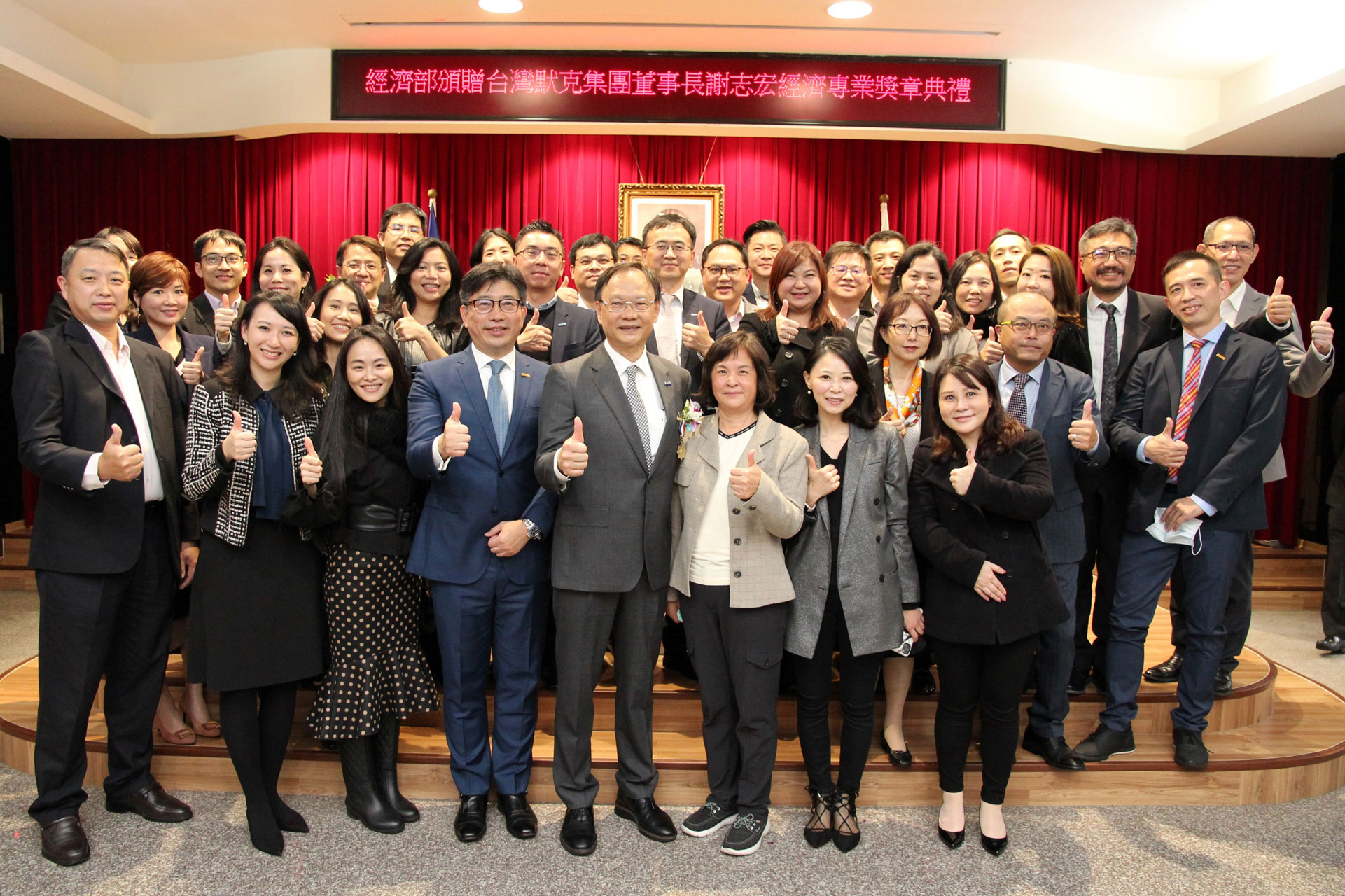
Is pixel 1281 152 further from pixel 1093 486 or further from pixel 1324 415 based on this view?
pixel 1093 486

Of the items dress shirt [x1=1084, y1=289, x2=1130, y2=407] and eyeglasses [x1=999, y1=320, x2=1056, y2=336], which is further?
dress shirt [x1=1084, y1=289, x2=1130, y2=407]

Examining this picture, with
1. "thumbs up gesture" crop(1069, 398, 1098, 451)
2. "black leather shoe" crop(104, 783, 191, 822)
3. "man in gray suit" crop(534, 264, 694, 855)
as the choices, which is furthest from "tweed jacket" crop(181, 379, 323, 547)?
"thumbs up gesture" crop(1069, 398, 1098, 451)

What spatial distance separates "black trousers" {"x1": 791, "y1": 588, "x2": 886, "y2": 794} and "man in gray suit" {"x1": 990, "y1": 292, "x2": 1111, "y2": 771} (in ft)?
2.25

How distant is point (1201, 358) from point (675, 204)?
409cm

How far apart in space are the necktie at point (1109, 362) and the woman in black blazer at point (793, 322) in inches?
40.8

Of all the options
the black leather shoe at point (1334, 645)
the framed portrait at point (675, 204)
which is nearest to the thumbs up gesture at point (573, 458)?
the framed portrait at point (675, 204)

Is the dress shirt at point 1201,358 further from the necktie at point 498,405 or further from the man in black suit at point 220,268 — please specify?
the man in black suit at point 220,268

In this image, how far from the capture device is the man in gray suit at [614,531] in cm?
260

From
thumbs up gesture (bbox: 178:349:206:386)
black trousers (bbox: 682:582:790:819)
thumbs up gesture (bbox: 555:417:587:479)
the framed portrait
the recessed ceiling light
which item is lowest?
black trousers (bbox: 682:582:790:819)

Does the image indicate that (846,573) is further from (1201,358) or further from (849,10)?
(849,10)

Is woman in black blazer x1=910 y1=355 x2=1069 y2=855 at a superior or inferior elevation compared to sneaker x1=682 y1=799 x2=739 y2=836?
superior

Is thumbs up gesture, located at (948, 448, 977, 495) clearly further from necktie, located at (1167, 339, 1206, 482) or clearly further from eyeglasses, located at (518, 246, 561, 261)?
eyeglasses, located at (518, 246, 561, 261)

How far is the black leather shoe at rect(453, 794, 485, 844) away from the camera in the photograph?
107 inches

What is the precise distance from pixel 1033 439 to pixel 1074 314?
0.91 meters
